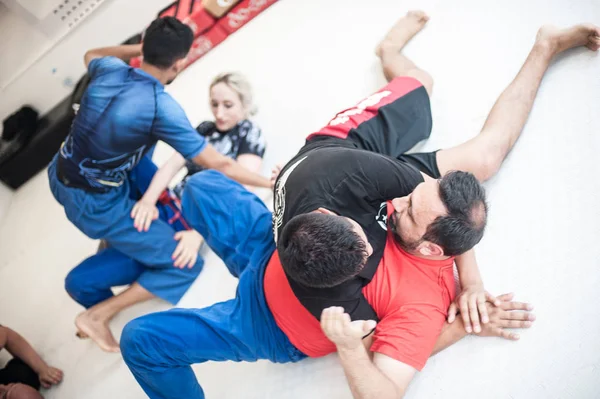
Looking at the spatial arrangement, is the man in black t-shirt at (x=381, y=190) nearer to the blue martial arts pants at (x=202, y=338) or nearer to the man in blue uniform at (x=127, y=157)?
the blue martial arts pants at (x=202, y=338)

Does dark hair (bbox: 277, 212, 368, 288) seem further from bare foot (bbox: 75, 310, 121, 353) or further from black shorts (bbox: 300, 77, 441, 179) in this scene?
bare foot (bbox: 75, 310, 121, 353)

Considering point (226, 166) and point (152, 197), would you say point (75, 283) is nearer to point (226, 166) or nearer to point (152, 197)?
point (152, 197)

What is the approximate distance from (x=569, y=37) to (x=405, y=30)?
59 cm

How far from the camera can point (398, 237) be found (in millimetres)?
1159

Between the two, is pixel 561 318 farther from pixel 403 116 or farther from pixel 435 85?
pixel 435 85

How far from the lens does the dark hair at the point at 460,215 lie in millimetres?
1021

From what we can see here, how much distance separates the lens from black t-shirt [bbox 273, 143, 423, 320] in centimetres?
110

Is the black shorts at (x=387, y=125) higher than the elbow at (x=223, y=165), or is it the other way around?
the elbow at (x=223, y=165)

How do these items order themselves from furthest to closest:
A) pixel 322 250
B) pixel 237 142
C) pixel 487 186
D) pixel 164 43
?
1. pixel 237 142
2. pixel 164 43
3. pixel 487 186
4. pixel 322 250

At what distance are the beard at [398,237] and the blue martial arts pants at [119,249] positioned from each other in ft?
Answer: 2.84

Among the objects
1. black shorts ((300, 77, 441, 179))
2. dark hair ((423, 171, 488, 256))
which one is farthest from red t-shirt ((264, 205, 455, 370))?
black shorts ((300, 77, 441, 179))

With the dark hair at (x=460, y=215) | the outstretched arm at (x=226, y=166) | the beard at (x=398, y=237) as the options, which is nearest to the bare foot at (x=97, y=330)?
the outstretched arm at (x=226, y=166)

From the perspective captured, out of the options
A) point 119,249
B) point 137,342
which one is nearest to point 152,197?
point 119,249

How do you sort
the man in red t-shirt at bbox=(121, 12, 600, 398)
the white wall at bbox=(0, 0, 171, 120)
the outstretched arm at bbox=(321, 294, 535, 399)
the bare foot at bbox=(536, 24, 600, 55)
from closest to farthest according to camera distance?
1. the outstretched arm at bbox=(321, 294, 535, 399)
2. the man in red t-shirt at bbox=(121, 12, 600, 398)
3. the bare foot at bbox=(536, 24, 600, 55)
4. the white wall at bbox=(0, 0, 171, 120)
